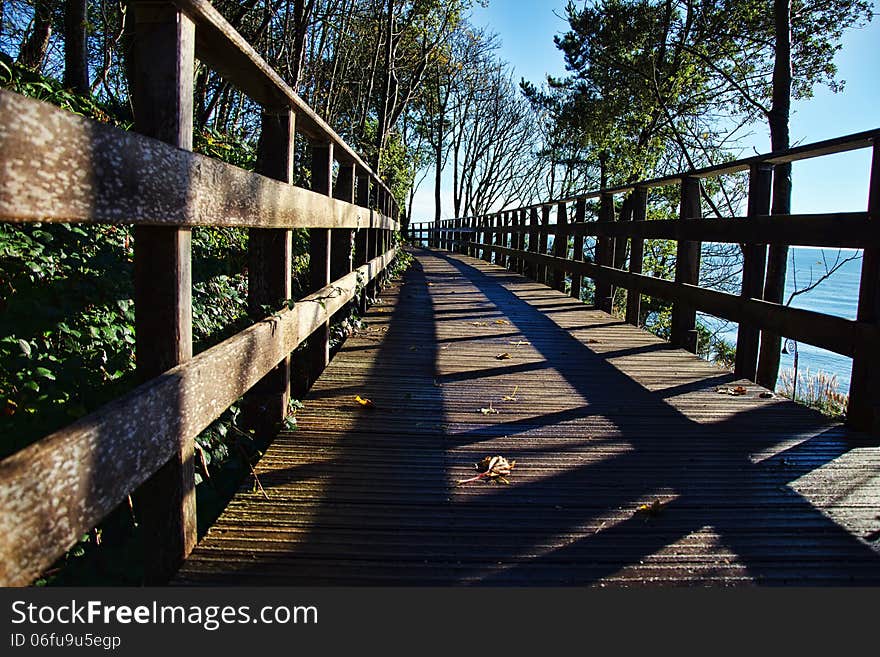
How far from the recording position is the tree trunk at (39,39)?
6.24 meters

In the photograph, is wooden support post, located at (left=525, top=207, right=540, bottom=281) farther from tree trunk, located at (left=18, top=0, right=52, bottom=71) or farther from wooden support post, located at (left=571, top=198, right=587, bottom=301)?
tree trunk, located at (left=18, top=0, right=52, bottom=71)

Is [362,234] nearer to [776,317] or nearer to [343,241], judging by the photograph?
[343,241]

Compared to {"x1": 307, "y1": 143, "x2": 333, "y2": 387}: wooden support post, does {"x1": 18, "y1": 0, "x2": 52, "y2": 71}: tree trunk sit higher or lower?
higher

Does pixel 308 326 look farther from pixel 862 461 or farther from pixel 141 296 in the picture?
pixel 862 461

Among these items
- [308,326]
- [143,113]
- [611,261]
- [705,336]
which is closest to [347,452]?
[308,326]

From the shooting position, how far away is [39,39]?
21.5 ft

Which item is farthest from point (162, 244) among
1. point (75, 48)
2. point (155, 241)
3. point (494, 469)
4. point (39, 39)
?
point (39, 39)

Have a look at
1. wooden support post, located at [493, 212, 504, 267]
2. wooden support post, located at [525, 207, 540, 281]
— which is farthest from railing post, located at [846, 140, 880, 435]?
wooden support post, located at [493, 212, 504, 267]

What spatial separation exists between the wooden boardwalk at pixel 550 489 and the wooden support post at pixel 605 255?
11.6 feet

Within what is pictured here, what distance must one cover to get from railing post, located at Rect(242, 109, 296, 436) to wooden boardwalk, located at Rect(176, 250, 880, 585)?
0.19m

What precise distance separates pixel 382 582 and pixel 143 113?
1.36 metres

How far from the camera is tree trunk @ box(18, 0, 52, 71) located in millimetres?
6242

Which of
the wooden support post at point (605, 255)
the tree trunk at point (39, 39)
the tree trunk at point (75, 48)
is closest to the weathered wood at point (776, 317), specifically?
the wooden support post at point (605, 255)

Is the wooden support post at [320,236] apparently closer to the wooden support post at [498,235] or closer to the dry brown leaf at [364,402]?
the dry brown leaf at [364,402]
